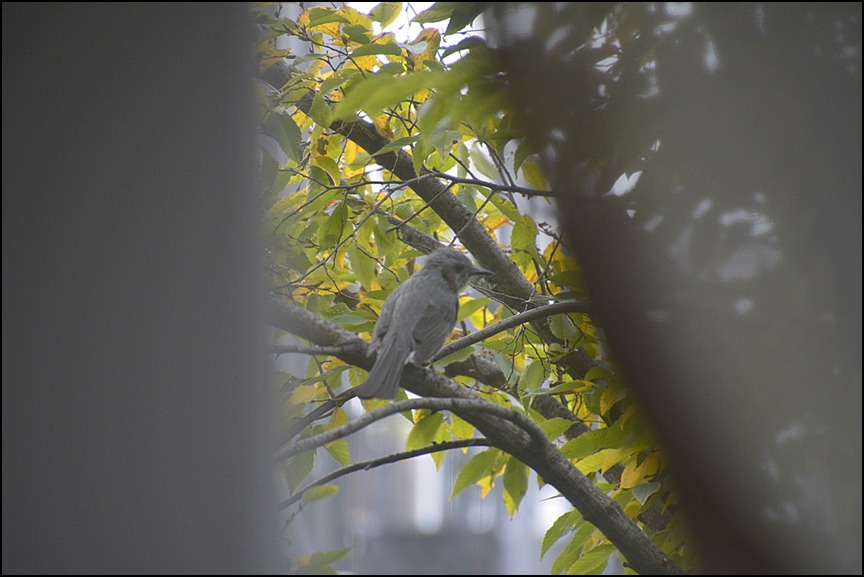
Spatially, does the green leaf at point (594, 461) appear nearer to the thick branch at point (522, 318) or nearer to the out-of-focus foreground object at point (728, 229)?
the thick branch at point (522, 318)

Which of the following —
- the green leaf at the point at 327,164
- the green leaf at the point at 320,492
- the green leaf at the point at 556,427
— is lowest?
the green leaf at the point at 320,492

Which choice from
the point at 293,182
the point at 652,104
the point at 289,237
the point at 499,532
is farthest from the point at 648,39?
the point at 499,532

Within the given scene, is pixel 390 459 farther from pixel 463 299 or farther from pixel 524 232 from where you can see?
pixel 463 299

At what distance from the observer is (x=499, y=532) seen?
4664 mm

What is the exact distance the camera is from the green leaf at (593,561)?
1.31 metres

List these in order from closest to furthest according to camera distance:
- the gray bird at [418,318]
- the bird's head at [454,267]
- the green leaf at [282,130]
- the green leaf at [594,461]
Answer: the green leaf at [594,461], the green leaf at [282,130], the gray bird at [418,318], the bird's head at [454,267]

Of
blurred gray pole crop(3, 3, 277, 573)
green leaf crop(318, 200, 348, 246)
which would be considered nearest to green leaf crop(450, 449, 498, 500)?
green leaf crop(318, 200, 348, 246)

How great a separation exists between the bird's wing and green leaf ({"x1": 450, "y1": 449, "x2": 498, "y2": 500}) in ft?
0.87

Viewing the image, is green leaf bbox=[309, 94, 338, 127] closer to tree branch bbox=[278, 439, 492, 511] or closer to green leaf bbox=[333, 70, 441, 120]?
green leaf bbox=[333, 70, 441, 120]

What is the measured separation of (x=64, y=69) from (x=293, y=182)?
1.27 m

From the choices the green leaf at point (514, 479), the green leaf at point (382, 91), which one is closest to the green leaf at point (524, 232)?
the green leaf at point (514, 479)

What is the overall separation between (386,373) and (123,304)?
1.06 metres

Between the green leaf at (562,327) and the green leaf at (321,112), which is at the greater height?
the green leaf at (321,112)

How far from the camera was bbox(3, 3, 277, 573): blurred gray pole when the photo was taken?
497mm
